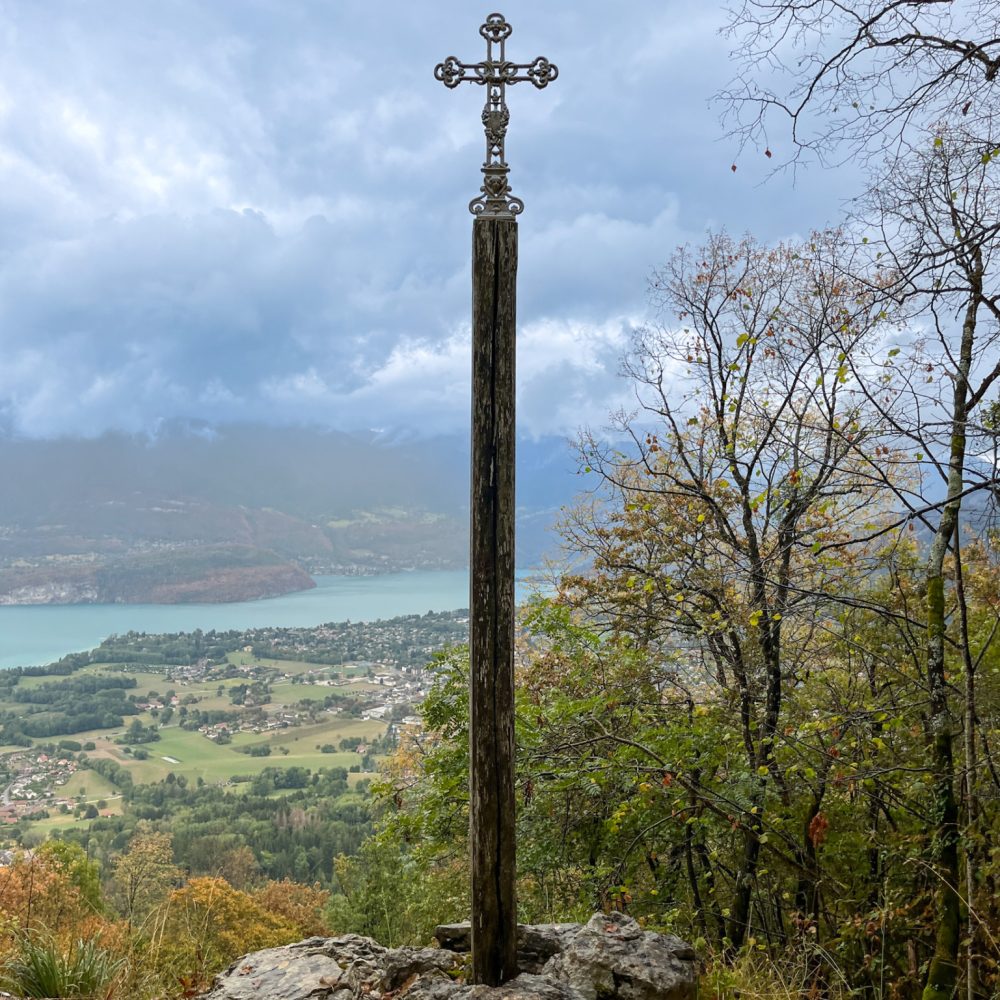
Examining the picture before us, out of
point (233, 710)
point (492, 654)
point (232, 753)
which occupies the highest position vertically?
point (492, 654)

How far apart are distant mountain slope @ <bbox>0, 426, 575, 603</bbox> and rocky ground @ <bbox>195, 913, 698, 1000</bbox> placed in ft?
205

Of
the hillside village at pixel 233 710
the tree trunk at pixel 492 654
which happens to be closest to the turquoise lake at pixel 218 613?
the hillside village at pixel 233 710

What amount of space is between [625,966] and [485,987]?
566mm

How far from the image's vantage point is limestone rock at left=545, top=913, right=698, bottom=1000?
288 centimetres

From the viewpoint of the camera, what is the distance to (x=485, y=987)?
2.75 metres


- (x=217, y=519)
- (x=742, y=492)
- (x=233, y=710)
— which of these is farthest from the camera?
(x=217, y=519)

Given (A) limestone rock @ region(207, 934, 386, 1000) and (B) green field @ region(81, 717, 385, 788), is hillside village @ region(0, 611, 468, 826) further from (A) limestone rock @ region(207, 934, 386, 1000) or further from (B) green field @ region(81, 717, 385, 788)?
(A) limestone rock @ region(207, 934, 386, 1000)

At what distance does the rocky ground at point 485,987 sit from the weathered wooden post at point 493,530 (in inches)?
8.2

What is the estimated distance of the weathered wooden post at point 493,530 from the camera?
9.34 ft

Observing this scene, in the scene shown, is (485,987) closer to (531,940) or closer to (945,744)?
(531,940)

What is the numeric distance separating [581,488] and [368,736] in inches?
1633

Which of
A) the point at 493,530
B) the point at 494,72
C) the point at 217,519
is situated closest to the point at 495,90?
the point at 494,72

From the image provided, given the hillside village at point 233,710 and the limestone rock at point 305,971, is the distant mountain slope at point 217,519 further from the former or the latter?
the limestone rock at point 305,971

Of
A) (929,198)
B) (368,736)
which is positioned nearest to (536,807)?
(929,198)
